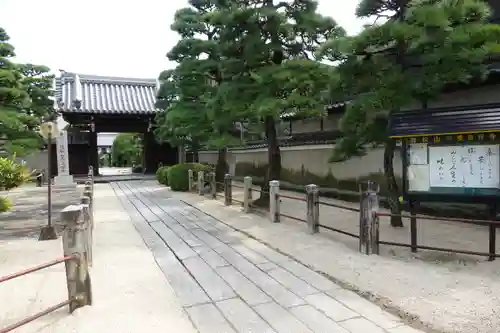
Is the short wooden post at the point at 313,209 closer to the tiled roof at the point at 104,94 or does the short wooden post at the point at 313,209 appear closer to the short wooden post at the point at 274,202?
the short wooden post at the point at 274,202

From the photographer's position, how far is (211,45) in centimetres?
1290

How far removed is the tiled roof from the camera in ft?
77.7

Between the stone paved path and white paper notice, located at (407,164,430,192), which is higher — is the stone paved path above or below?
below

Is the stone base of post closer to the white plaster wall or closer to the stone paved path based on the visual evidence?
the stone paved path

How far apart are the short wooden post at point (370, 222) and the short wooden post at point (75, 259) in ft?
13.3

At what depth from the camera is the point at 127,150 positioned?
42.0m

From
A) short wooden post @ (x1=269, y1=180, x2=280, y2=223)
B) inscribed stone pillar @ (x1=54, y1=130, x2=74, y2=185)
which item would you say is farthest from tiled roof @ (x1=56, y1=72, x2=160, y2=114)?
short wooden post @ (x1=269, y1=180, x2=280, y2=223)

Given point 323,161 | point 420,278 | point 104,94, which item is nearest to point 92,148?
point 104,94

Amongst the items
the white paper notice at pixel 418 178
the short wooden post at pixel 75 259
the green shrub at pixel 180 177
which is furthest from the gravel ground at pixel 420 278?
the green shrub at pixel 180 177

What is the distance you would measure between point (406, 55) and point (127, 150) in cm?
3918

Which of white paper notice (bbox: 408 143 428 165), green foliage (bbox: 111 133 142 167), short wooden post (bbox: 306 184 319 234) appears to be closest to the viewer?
white paper notice (bbox: 408 143 428 165)

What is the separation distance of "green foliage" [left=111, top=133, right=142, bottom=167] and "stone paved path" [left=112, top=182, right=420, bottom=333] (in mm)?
32471

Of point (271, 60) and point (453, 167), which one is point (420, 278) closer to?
point (453, 167)

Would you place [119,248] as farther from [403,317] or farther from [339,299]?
[403,317]
